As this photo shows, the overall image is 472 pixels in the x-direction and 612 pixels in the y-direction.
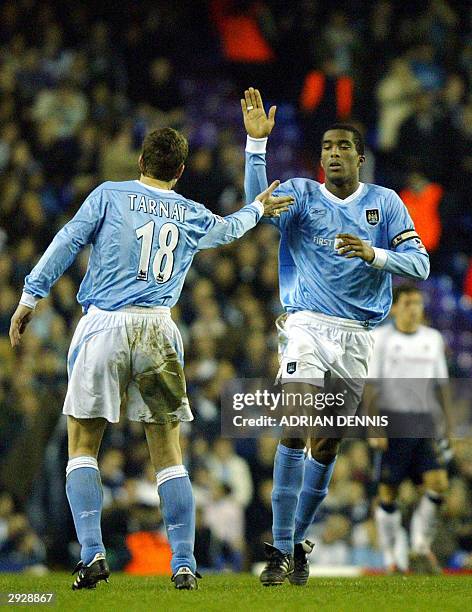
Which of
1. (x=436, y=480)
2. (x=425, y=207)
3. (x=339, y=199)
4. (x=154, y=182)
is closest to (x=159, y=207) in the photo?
(x=154, y=182)

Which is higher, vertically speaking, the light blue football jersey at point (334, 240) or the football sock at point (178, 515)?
the light blue football jersey at point (334, 240)

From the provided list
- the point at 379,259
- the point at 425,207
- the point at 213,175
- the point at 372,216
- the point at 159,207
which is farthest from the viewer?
the point at 213,175

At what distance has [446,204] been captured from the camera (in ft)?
46.7

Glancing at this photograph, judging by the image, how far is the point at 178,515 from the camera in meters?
6.68

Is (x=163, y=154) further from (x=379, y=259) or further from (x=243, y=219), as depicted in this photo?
(x=379, y=259)

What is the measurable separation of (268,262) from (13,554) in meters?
4.42

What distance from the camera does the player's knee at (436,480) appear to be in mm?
9750

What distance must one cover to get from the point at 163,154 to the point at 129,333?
39.0 inches

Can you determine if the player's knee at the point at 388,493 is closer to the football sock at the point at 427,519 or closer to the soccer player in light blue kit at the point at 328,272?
the football sock at the point at 427,519

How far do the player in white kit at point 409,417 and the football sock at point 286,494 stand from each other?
249cm

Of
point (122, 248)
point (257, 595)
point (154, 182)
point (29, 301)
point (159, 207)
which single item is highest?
point (154, 182)

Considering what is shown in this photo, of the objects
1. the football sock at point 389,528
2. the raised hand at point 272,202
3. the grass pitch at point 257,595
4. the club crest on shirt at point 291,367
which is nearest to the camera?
A: the grass pitch at point 257,595

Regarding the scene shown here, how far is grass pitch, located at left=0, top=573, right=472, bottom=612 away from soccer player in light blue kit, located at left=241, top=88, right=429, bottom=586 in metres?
0.47

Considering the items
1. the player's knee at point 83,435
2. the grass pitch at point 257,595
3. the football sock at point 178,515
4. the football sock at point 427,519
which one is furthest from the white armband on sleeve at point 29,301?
the football sock at point 427,519
